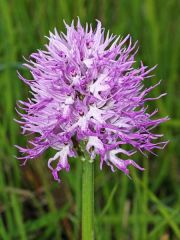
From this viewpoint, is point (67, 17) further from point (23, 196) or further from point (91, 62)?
point (91, 62)

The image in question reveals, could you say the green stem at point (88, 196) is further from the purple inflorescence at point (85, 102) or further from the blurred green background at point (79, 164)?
the blurred green background at point (79, 164)

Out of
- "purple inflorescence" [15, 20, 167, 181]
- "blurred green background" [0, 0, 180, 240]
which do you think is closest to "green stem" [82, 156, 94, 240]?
"purple inflorescence" [15, 20, 167, 181]

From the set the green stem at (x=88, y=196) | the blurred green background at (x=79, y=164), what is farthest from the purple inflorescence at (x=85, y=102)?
the blurred green background at (x=79, y=164)

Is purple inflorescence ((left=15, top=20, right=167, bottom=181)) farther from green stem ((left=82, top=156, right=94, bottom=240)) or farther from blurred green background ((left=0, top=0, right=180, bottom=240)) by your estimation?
blurred green background ((left=0, top=0, right=180, bottom=240))

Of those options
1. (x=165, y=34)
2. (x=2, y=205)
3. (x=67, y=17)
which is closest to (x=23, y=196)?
(x=2, y=205)

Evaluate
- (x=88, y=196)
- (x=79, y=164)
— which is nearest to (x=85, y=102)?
(x=88, y=196)
